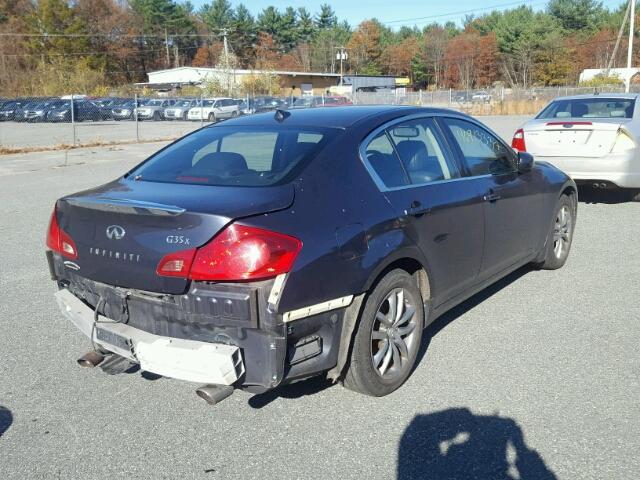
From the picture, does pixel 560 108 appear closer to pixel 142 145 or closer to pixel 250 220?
pixel 250 220

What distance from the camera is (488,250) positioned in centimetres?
451

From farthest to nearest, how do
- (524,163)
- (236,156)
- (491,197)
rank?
(524,163)
(491,197)
(236,156)

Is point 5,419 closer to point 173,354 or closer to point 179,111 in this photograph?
point 173,354

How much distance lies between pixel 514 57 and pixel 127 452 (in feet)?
306

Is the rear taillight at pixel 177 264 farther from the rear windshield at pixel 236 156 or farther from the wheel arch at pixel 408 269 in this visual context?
the wheel arch at pixel 408 269

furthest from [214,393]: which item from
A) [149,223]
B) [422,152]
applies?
[422,152]

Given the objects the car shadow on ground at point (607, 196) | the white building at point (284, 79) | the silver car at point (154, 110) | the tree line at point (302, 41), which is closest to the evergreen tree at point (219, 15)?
the tree line at point (302, 41)

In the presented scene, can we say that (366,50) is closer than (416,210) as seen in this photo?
No

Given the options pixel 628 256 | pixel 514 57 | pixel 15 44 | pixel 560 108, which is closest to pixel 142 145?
pixel 560 108

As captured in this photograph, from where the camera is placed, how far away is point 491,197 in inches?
176

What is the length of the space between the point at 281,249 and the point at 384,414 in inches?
44.9

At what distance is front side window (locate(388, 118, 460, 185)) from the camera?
3.92 metres

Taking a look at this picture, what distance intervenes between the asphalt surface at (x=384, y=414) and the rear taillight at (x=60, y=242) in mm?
838

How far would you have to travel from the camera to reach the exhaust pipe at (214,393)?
2.96m
